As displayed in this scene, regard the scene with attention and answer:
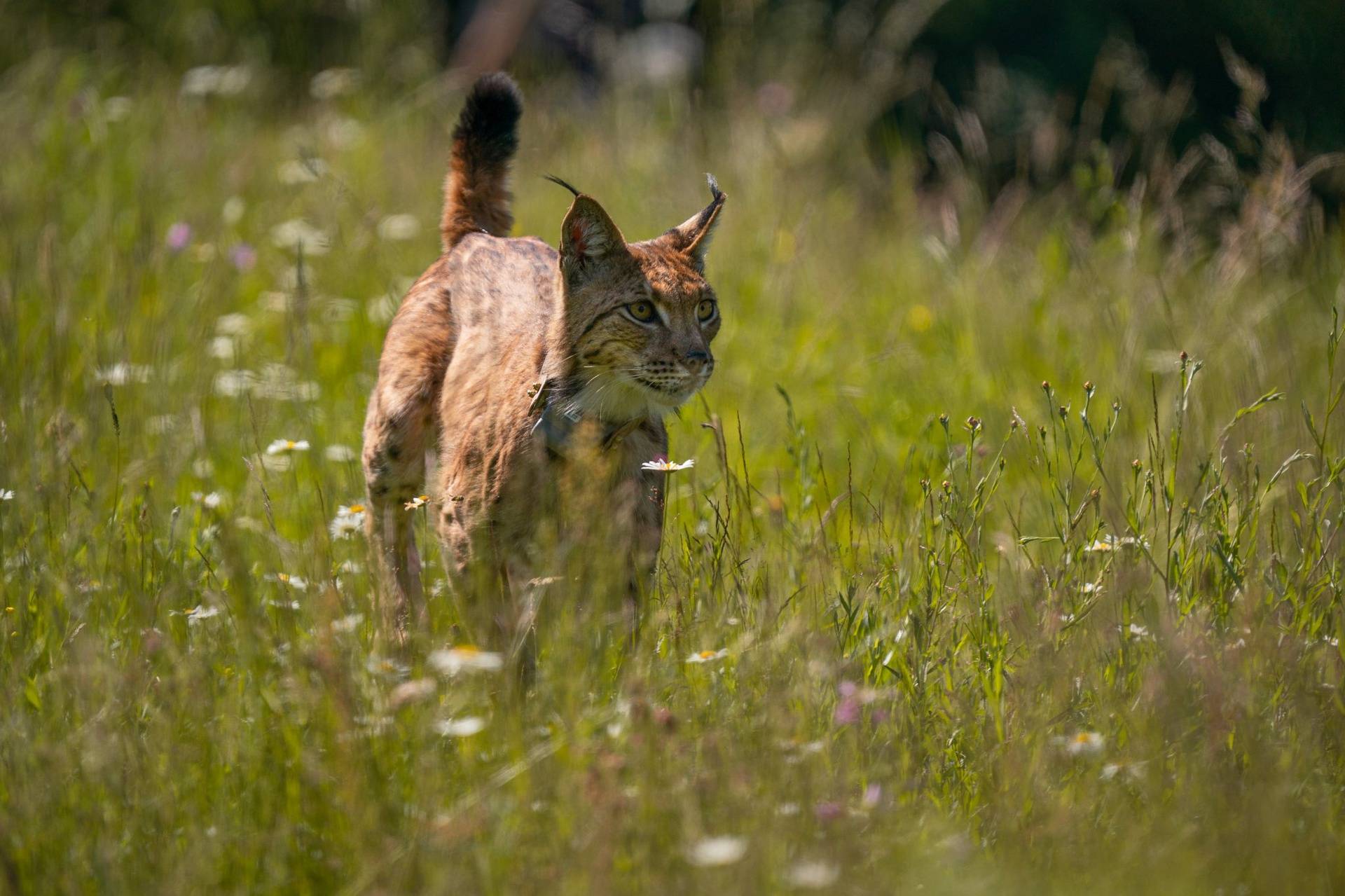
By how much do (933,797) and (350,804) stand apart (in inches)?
51.0

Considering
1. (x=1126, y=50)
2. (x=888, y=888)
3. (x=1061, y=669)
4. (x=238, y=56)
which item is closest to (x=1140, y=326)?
(x=1126, y=50)

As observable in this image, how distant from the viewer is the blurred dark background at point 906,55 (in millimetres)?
9492

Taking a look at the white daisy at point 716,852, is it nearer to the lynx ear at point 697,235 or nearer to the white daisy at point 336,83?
the lynx ear at point 697,235

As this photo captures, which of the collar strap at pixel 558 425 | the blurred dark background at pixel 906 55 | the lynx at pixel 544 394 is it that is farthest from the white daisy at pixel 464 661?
the blurred dark background at pixel 906 55

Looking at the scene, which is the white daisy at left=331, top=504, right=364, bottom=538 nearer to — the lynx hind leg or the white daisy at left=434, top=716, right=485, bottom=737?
the lynx hind leg

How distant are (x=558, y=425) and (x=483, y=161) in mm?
1669

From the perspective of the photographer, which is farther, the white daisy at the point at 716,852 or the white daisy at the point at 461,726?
the white daisy at the point at 461,726

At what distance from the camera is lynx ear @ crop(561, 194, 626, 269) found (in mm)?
3955

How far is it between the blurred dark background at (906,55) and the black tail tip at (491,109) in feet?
11.3

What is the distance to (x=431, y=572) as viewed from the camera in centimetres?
432

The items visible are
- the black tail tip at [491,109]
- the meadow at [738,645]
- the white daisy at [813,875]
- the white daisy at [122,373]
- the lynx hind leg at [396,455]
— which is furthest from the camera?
the black tail tip at [491,109]

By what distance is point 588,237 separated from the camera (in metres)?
4.03

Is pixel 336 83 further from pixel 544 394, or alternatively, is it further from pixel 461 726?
pixel 461 726

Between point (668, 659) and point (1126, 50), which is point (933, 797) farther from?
point (1126, 50)
